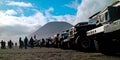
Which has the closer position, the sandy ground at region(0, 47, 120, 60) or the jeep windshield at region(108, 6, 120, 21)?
the jeep windshield at region(108, 6, 120, 21)

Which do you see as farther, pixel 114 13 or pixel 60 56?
pixel 60 56

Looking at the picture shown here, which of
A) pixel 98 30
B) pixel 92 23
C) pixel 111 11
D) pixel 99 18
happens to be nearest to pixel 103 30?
pixel 98 30

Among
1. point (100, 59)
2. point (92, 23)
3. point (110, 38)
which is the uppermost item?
point (92, 23)

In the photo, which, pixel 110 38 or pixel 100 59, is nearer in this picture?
pixel 100 59

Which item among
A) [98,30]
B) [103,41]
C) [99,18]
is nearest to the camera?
[98,30]

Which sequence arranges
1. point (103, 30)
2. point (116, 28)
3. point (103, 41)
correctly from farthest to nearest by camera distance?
point (103, 41) < point (103, 30) < point (116, 28)

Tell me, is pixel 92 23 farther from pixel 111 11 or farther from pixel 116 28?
pixel 116 28

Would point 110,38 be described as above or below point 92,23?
below

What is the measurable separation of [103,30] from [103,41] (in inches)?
70.3

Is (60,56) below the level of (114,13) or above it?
below

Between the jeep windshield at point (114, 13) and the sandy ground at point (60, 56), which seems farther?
the sandy ground at point (60, 56)

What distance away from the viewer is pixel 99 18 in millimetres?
15914

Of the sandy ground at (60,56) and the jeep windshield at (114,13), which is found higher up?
the jeep windshield at (114,13)

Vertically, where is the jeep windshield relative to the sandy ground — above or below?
above
